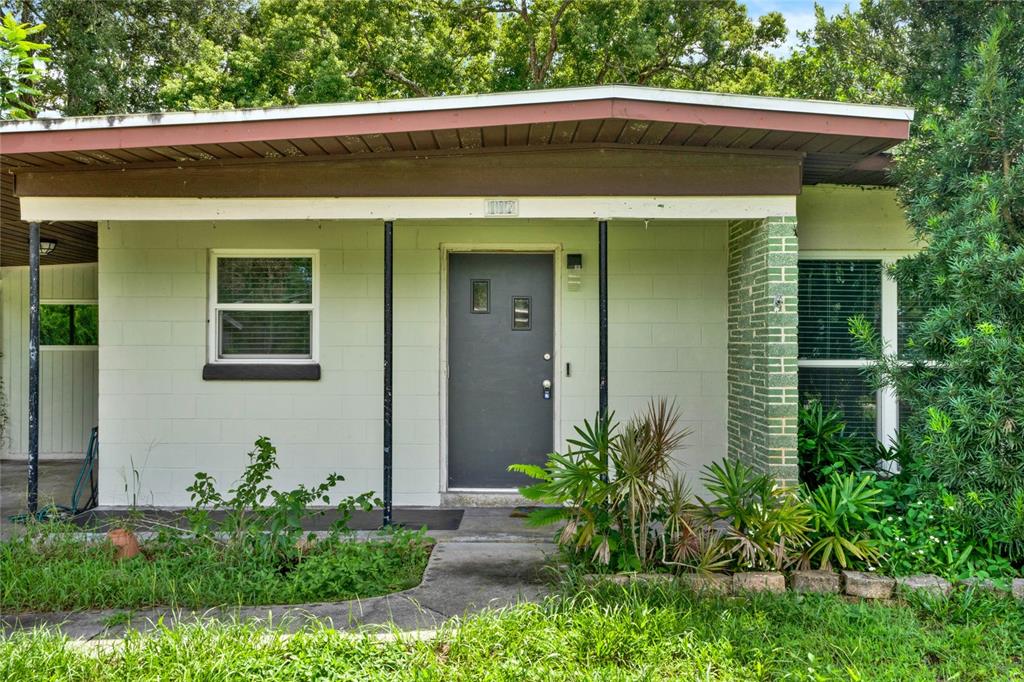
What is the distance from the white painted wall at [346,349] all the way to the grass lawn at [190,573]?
1.62 meters

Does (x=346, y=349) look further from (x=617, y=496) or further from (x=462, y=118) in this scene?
(x=617, y=496)

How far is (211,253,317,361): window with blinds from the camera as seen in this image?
6.32 meters

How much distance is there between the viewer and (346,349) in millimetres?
6281

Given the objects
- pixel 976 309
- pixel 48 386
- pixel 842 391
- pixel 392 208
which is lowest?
pixel 48 386

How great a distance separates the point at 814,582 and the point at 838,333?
8.84 feet

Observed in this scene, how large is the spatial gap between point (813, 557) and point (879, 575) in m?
0.36

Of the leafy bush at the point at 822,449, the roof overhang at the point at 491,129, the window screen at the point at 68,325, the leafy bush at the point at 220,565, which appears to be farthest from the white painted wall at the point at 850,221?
the window screen at the point at 68,325

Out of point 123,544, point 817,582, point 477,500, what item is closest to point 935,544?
point 817,582

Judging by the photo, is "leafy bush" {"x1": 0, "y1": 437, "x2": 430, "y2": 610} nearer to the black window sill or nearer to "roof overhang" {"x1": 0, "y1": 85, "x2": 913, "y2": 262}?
the black window sill

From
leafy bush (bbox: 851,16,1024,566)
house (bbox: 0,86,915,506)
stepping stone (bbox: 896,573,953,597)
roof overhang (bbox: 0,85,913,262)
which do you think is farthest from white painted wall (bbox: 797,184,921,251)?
stepping stone (bbox: 896,573,953,597)

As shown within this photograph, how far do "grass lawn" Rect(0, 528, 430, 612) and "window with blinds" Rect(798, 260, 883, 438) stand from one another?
3708 mm

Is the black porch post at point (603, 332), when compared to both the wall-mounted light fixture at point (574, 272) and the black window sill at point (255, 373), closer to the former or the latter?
the wall-mounted light fixture at point (574, 272)

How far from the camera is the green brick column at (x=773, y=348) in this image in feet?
16.6

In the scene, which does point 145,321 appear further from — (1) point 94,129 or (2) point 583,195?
(2) point 583,195
